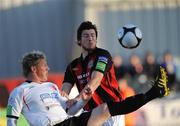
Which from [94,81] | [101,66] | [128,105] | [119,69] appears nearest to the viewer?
[128,105]

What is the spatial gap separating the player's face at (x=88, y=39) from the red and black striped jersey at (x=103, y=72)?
0.31 ft

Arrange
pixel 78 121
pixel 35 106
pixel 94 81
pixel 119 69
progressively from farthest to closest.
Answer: pixel 119 69, pixel 94 81, pixel 35 106, pixel 78 121

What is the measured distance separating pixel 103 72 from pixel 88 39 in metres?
0.42

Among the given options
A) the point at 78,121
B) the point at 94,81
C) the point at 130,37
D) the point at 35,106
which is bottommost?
the point at 78,121

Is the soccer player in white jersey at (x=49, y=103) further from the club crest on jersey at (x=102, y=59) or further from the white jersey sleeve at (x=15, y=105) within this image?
the club crest on jersey at (x=102, y=59)

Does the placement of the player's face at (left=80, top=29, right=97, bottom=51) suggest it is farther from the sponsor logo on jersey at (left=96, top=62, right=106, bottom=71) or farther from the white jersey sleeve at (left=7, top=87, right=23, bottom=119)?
the white jersey sleeve at (left=7, top=87, right=23, bottom=119)

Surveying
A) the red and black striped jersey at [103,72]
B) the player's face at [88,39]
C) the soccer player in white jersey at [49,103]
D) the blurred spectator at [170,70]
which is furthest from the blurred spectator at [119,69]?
the soccer player in white jersey at [49,103]

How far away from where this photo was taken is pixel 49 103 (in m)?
7.96

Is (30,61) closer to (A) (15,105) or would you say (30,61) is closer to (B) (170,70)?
(A) (15,105)

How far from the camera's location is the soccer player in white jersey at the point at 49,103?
7.60 meters

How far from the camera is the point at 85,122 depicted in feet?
25.3

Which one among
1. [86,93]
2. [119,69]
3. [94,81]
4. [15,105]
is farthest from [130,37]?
[119,69]

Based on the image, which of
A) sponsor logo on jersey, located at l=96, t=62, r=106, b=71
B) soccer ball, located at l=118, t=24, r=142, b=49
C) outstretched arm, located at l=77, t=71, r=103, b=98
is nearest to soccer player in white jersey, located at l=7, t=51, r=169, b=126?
outstretched arm, located at l=77, t=71, r=103, b=98

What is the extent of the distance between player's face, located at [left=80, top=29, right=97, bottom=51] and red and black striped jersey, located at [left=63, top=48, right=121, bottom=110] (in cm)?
10
